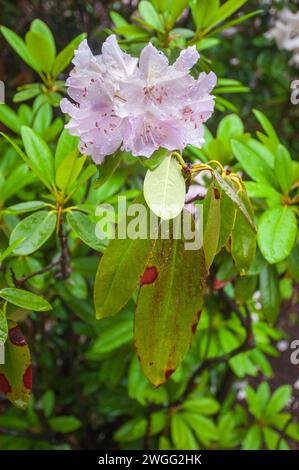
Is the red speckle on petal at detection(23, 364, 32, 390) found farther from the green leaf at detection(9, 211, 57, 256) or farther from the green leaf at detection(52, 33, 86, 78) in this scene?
the green leaf at detection(52, 33, 86, 78)

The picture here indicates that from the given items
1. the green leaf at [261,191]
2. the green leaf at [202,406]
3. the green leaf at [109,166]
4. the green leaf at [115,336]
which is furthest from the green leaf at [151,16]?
the green leaf at [202,406]

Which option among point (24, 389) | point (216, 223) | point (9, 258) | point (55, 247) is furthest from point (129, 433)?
point (216, 223)

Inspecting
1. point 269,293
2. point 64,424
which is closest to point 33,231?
point 269,293

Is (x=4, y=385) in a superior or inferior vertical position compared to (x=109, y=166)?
inferior

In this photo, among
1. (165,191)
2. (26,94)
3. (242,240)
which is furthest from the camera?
(26,94)

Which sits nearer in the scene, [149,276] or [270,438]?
[149,276]

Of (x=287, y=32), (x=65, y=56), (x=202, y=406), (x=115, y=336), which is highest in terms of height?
(x=287, y=32)

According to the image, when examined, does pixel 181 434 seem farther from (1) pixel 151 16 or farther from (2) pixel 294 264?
(1) pixel 151 16

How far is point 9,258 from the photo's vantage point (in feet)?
3.52

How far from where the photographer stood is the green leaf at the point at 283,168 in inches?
38.1

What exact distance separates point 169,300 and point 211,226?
0.11m

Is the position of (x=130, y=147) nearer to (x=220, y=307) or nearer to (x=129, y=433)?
(x=220, y=307)

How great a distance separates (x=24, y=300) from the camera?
2.43 ft
